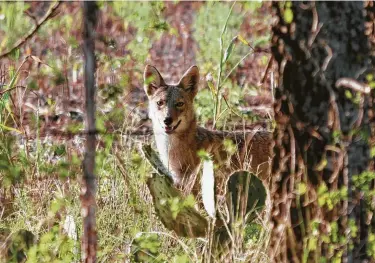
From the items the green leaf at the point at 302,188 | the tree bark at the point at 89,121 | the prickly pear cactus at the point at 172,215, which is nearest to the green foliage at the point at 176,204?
the prickly pear cactus at the point at 172,215

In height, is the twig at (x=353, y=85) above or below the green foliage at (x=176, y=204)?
above

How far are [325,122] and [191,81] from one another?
3440 mm

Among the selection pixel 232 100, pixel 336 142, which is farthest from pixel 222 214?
pixel 232 100

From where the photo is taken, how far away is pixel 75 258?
5.34 m

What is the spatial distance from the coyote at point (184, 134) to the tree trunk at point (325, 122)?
275 centimetres

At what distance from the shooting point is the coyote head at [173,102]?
26.6 ft

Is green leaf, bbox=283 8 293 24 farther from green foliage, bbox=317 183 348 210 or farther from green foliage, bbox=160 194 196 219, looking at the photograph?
green foliage, bbox=160 194 196 219

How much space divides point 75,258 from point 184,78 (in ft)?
10.1

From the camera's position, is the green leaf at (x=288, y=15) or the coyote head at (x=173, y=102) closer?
the green leaf at (x=288, y=15)

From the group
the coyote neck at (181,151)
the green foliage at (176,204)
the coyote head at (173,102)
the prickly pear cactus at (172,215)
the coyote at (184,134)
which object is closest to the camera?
the green foliage at (176,204)

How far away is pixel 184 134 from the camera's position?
814 cm

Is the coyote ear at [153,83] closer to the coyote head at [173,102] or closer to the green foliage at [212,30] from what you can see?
the coyote head at [173,102]

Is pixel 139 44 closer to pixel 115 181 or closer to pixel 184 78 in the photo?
pixel 184 78

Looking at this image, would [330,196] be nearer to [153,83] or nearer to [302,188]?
[302,188]
